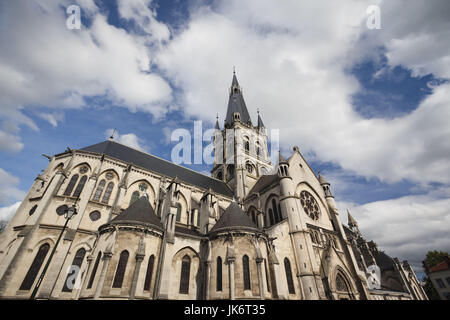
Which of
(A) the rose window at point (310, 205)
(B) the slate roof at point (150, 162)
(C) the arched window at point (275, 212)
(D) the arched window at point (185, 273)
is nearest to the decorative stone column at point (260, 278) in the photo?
(D) the arched window at point (185, 273)

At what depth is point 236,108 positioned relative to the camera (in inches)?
1832

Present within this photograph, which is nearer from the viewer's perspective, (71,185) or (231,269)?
(231,269)

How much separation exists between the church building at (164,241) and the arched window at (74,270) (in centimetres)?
7

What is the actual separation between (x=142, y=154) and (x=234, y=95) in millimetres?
30519

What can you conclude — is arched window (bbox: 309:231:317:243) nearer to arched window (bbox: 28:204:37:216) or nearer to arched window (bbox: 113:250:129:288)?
arched window (bbox: 113:250:129:288)

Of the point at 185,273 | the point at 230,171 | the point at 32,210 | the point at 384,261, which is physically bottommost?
the point at 185,273

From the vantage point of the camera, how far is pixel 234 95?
1993 inches

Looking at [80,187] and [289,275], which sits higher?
[80,187]

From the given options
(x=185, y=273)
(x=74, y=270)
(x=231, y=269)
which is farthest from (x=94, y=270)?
(x=231, y=269)

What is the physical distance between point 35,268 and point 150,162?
14934 millimetres

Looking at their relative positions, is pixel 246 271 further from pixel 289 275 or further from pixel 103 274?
pixel 103 274

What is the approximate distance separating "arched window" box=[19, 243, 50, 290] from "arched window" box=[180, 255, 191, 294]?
35.1 ft

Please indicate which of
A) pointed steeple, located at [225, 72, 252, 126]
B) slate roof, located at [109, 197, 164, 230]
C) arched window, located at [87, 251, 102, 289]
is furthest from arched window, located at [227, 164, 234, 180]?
arched window, located at [87, 251, 102, 289]
